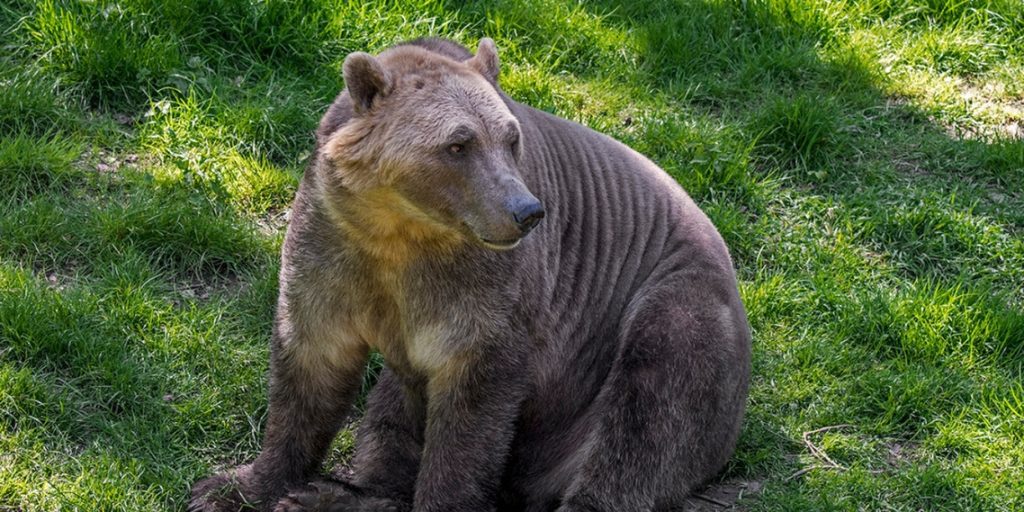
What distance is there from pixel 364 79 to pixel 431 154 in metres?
0.43

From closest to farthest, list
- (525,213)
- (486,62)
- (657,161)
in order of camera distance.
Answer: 1. (525,213)
2. (486,62)
3. (657,161)

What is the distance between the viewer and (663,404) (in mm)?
6289

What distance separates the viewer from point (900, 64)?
32.4 feet

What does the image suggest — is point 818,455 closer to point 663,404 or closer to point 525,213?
point 663,404

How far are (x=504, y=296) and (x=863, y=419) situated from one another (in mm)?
2439

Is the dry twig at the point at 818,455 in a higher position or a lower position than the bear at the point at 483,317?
lower

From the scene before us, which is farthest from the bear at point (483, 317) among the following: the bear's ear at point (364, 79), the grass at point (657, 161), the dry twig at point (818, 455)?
the grass at point (657, 161)

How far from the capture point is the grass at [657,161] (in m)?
6.81

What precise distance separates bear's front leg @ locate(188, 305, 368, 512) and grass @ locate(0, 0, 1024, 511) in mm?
259

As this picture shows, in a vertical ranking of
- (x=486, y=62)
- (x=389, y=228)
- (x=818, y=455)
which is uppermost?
(x=486, y=62)

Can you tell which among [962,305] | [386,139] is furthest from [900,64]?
[386,139]

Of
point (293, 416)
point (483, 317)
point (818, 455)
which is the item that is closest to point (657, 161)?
point (818, 455)

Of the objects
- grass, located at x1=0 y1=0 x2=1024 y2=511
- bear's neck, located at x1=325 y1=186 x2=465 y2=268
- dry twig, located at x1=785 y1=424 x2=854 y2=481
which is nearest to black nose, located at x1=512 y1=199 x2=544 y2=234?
bear's neck, located at x1=325 y1=186 x2=465 y2=268

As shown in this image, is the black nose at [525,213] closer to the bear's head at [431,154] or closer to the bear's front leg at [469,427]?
the bear's head at [431,154]
